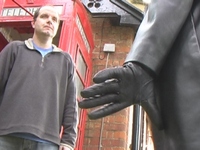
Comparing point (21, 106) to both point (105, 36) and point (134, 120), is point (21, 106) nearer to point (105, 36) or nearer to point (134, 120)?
point (134, 120)

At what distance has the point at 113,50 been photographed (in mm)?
4285

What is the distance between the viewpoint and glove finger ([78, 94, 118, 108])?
90cm

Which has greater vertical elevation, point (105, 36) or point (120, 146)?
point (105, 36)

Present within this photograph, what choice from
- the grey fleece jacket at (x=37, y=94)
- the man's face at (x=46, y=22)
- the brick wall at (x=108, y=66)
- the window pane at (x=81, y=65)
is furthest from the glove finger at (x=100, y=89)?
the brick wall at (x=108, y=66)

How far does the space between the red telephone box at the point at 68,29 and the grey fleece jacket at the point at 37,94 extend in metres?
1.31

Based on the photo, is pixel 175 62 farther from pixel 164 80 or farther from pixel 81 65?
pixel 81 65

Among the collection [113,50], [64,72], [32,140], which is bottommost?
[32,140]

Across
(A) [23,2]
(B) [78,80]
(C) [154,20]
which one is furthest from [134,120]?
(C) [154,20]

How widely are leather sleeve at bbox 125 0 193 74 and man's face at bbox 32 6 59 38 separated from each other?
1224mm

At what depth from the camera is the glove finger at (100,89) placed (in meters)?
0.90

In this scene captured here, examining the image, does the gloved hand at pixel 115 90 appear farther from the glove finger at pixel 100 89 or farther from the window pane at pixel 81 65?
the window pane at pixel 81 65

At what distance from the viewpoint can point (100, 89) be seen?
0.90 metres

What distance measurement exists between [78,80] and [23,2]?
935mm

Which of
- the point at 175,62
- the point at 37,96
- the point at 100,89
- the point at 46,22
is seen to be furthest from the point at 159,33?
the point at 46,22
